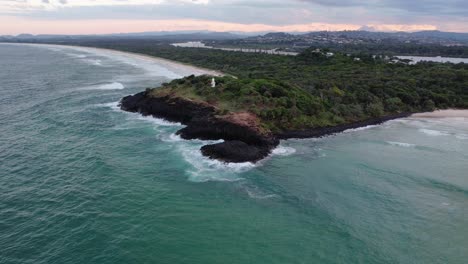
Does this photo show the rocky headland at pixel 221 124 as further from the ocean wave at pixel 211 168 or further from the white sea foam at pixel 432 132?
the white sea foam at pixel 432 132

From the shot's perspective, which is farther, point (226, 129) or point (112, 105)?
point (112, 105)

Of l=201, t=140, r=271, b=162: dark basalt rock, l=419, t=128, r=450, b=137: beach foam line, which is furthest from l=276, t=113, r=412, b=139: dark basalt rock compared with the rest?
l=201, t=140, r=271, b=162: dark basalt rock

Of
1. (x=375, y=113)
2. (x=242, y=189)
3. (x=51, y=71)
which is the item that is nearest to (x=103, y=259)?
(x=242, y=189)

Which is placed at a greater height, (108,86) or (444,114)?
(108,86)

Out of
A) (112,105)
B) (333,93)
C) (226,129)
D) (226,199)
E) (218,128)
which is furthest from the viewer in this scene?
(112,105)

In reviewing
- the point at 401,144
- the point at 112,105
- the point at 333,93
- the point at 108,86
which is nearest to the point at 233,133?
the point at 401,144

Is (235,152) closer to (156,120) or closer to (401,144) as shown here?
(156,120)

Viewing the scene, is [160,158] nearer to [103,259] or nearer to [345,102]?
[103,259]

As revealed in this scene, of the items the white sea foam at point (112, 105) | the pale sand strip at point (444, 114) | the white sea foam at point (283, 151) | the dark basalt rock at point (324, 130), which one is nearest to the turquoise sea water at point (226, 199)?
the white sea foam at point (283, 151)
